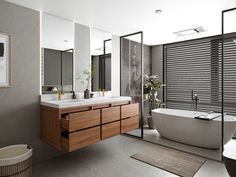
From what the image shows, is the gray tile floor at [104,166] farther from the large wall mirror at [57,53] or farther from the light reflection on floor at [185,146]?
the large wall mirror at [57,53]

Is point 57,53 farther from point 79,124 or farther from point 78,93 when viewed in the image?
point 79,124

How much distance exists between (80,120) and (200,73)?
3099mm

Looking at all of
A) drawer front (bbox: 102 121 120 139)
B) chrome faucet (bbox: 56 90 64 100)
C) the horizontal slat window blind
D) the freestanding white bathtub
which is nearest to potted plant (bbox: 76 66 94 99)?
chrome faucet (bbox: 56 90 64 100)

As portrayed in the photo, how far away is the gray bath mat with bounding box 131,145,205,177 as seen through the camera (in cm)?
228

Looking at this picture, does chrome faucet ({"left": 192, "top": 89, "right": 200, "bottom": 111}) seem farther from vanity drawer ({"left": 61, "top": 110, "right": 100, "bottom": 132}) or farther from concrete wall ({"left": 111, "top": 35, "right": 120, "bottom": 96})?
vanity drawer ({"left": 61, "top": 110, "right": 100, "bottom": 132})

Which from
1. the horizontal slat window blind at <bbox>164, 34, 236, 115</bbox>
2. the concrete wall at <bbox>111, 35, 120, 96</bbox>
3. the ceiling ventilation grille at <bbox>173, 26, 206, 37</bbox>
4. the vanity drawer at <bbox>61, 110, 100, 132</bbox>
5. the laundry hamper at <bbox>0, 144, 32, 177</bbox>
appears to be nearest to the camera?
the laundry hamper at <bbox>0, 144, 32, 177</bbox>

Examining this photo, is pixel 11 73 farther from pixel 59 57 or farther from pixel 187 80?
pixel 187 80

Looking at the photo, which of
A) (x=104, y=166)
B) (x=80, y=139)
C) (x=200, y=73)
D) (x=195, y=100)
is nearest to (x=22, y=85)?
(x=80, y=139)

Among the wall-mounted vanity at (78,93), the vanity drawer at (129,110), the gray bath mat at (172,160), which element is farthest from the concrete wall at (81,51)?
the gray bath mat at (172,160)

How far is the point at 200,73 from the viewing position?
12.8 ft

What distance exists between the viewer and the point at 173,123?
10.8 feet

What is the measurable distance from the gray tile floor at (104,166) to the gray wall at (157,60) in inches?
95.3

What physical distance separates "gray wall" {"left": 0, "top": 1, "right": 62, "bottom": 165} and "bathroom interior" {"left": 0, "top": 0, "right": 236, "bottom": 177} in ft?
0.04

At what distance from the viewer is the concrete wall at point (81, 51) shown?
9.79 ft
